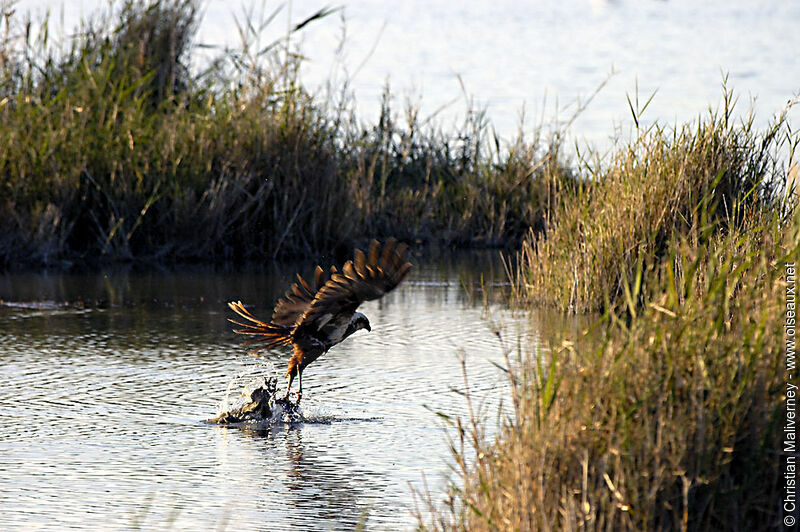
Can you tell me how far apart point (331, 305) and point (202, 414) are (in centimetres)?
82

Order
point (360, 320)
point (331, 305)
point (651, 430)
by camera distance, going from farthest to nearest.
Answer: point (360, 320) → point (331, 305) → point (651, 430)

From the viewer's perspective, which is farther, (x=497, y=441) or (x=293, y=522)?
(x=293, y=522)

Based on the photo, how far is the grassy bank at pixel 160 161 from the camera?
40.7ft

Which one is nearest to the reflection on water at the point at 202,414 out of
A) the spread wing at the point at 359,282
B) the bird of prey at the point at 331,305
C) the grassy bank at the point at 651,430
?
the bird of prey at the point at 331,305

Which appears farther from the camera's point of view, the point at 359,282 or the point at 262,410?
the point at 262,410

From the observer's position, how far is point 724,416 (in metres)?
3.54

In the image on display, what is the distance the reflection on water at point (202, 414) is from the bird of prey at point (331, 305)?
34cm

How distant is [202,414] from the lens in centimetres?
582

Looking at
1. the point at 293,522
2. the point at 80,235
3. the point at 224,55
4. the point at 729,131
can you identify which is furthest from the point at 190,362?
the point at 224,55

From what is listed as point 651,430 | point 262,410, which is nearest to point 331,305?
point 262,410

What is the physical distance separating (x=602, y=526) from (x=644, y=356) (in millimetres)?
524

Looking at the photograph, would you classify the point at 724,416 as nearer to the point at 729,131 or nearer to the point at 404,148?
the point at 729,131

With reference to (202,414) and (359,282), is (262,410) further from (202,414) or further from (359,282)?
(359,282)

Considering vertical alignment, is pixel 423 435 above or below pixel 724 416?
below
